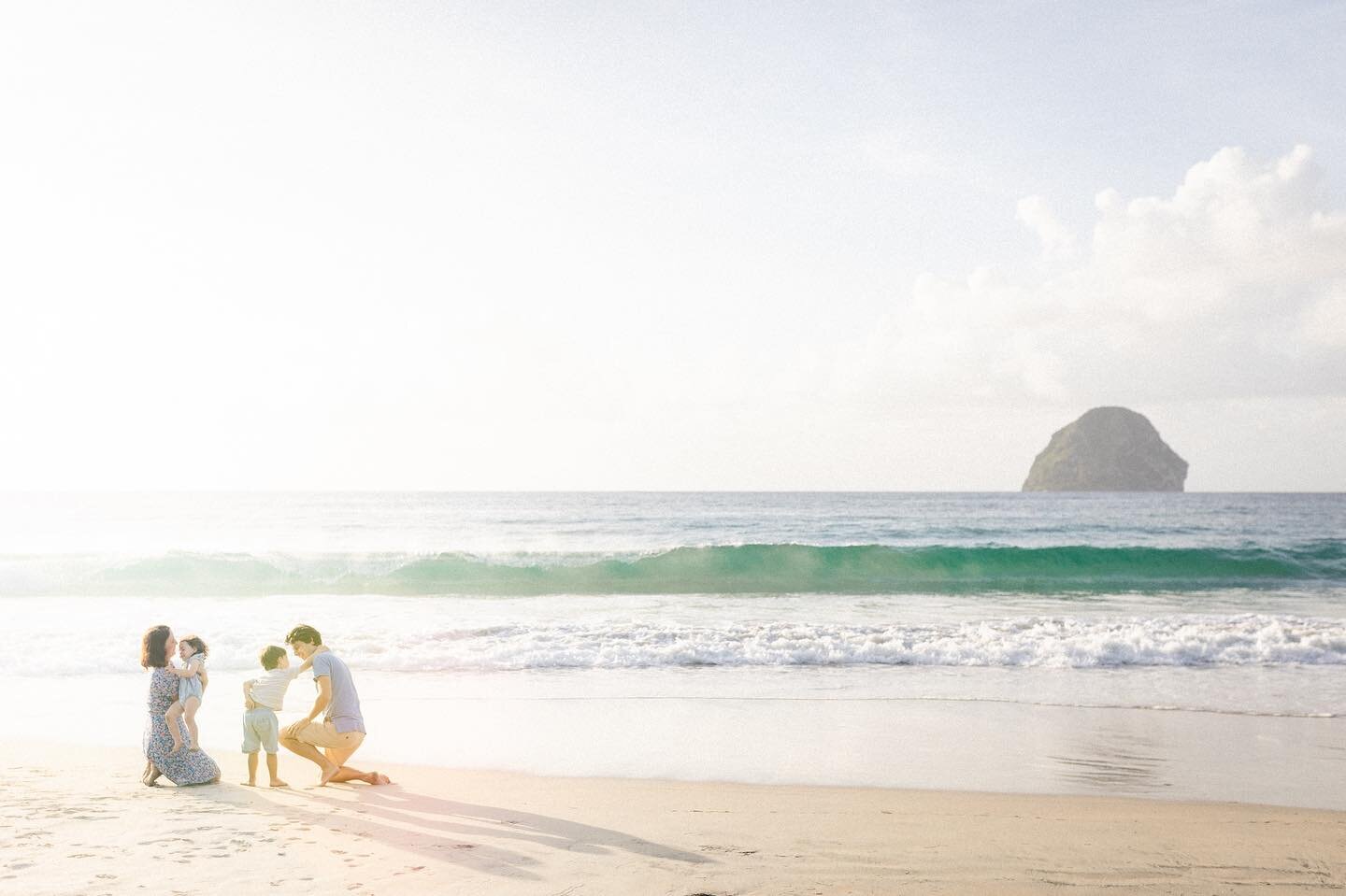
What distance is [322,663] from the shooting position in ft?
21.2

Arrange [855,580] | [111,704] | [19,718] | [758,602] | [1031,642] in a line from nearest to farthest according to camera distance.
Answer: [19,718]
[111,704]
[1031,642]
[758,602]
[855,580]

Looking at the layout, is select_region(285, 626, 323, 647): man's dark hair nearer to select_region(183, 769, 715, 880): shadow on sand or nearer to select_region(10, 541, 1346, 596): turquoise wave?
select_region(183, 769, 715, 880): shadow on sand

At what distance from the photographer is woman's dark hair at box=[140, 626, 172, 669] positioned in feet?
21.2

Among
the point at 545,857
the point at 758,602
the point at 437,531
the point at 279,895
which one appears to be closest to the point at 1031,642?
the point at 758,602

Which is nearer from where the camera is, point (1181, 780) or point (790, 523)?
point (1181, 780)

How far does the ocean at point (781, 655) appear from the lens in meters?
7.27

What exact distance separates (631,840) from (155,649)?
386cm

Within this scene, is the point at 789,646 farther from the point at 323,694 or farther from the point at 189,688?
the point at 189,688

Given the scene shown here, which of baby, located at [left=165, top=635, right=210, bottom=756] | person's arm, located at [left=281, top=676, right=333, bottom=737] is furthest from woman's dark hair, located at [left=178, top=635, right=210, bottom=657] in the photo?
person's arm, located at [left=281, top=676, right=333, bottom=737]

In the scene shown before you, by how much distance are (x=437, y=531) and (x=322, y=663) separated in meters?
34.8

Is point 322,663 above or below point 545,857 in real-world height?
above

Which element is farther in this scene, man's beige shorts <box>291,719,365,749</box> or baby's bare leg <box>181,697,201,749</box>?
man's beige shorts <box>291,719,365,749</box>

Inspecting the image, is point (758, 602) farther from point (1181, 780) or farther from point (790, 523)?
point (790, 523)

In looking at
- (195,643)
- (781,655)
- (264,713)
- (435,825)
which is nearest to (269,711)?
(264,713)
